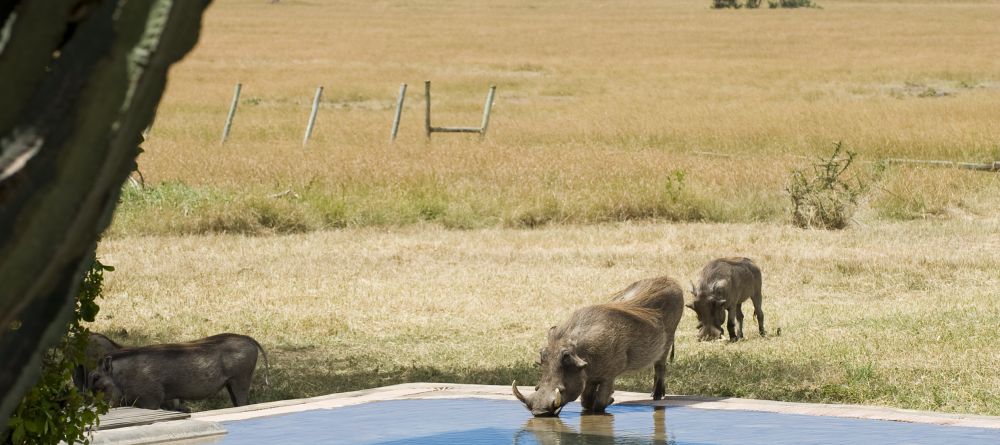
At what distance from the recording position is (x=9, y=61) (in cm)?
212

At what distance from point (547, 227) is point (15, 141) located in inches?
568

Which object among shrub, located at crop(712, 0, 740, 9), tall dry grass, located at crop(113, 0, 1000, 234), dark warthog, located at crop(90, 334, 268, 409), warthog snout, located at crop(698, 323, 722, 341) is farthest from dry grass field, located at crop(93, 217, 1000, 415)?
shrub, located at crop(712, 0, 740, 9)

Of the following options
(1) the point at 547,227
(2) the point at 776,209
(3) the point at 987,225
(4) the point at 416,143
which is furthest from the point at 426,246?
(4) the point at 416,143

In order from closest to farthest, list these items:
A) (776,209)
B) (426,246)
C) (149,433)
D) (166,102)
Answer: (149,433) < (426,246) < (776,209) < (166,102)

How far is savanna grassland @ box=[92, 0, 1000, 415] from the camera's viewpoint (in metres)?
9.26

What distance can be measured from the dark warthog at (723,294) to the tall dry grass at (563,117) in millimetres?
6768

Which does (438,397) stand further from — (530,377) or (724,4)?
(724,4)

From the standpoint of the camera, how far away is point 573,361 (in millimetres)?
6840

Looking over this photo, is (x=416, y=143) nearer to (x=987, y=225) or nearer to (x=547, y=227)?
(x=547, y=227)

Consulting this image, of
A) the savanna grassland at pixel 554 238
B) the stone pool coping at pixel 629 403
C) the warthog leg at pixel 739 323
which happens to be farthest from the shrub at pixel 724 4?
the stone pool coping at pixel 629 403

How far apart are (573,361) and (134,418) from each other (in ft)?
6.55

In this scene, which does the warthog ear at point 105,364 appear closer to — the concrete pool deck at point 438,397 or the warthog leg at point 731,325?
the concrete pool deck at point 438,397

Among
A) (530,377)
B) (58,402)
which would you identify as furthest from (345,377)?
(58,402)

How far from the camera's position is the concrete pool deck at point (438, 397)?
647cm
